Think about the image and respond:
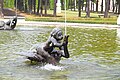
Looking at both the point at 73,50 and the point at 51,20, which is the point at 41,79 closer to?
the point at 73,50

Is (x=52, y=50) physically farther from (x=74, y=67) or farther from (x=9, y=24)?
(x=9, y=24)

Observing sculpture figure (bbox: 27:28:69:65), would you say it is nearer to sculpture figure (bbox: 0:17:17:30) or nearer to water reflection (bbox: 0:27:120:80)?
water reflection (bbox: 0:27:120:80)

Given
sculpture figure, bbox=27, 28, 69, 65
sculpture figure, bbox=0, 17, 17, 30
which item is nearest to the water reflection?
sculpture figure, bbox=27, 28, 69, 65

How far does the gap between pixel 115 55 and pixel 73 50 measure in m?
2.04

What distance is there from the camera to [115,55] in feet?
46.9

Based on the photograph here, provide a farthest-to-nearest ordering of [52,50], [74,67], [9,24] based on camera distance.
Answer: [9,24], [74,67], [52,50]

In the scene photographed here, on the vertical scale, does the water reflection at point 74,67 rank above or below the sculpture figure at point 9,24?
below

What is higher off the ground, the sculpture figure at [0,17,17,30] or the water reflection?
the sculpture figure at [0,17,17,30]

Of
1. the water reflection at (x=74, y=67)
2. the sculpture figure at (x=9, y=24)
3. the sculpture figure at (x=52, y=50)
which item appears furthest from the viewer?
the sculpture figure at (x=9, y=24)

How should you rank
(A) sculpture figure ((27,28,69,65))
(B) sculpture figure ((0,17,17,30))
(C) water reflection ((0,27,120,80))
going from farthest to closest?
(B) sculpture figure ((0,17,17,30))
(A) sculpture figure ((27,28,69,65))
(C) water reflection ((0,27,120,80))

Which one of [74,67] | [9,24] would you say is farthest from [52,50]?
[9,24]

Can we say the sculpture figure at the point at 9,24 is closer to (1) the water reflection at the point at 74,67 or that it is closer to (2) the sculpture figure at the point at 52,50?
(1) the water reflection at the point at 74,67

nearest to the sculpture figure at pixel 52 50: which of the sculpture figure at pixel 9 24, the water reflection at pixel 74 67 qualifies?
the water reflection at pixel 74 67

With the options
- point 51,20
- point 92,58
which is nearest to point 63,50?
point 92,58
